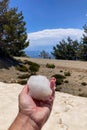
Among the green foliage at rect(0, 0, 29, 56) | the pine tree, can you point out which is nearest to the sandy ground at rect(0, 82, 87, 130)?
the green foliage at rect(0, 0, 29, 56)

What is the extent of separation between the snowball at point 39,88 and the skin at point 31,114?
5 cm

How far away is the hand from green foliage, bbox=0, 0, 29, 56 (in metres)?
29.3

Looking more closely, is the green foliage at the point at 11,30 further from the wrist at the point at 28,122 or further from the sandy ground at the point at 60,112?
the wrist at the point at 28,122

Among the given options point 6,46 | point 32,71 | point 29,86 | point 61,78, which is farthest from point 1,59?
point 29,86

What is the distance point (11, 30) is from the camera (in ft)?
104

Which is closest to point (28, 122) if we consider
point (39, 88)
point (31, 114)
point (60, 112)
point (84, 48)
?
point (31, 114)

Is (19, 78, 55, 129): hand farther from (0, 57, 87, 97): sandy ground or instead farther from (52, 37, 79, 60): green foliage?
(52, 37, 79, 60): green foliage

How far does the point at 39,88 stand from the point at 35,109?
16cm

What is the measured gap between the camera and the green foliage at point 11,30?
105 ft

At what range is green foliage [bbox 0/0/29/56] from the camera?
32.1 meters

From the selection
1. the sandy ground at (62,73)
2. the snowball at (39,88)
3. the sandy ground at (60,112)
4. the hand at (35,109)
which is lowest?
the sandy ground at (62,73)

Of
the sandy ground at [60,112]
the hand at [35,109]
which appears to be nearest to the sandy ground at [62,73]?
the sandy ground at [60,112]

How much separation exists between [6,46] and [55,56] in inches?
1277

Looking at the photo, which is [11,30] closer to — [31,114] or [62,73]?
[62,73]
